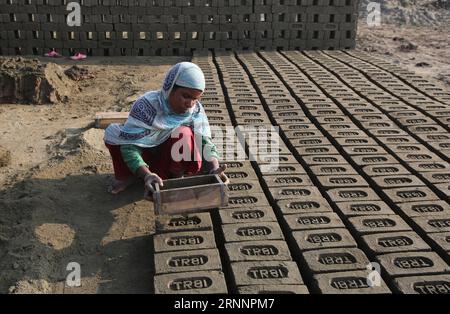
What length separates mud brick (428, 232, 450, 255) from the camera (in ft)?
11.1

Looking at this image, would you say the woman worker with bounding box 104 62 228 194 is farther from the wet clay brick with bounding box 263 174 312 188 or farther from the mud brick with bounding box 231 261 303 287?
the mud brick with bounding box 231 261 303 287

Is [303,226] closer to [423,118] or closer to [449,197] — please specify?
[449,197]

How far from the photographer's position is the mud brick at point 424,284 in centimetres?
298

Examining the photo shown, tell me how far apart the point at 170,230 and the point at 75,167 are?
176 cm

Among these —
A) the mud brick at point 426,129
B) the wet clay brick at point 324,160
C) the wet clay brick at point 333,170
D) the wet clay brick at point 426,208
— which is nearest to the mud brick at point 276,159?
the wet clay brick at point 324,160

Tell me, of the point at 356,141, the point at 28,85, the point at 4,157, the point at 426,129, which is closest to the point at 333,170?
the point at 356,141

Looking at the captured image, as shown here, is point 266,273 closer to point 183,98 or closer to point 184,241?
point 184,241

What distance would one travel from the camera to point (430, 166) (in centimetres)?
472

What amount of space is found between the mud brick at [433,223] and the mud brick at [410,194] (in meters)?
0.28

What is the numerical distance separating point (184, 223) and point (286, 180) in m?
1.13

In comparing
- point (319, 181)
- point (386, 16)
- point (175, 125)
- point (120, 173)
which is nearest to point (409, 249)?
point (319, 181)

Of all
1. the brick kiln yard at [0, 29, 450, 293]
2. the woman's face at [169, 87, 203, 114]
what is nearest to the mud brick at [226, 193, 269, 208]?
the brick kiln yard at [0, 29, 450, 293]

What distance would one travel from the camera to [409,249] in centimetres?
337

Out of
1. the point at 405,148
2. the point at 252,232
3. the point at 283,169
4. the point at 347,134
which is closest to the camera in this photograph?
the point at 252,232
